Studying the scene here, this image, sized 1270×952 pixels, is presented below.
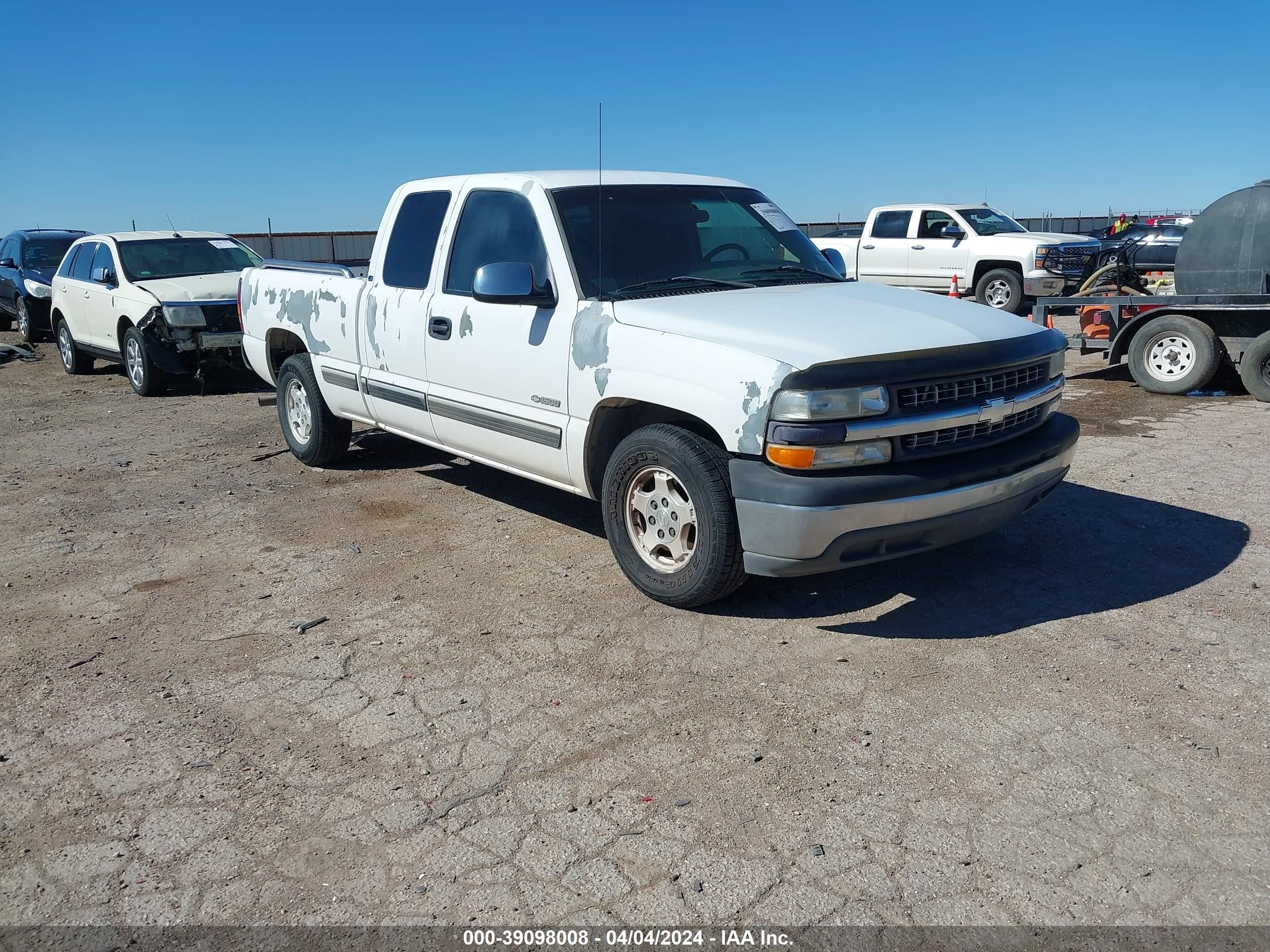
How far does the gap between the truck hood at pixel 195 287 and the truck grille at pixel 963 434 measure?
9.19 metres

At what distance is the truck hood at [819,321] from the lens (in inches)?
161

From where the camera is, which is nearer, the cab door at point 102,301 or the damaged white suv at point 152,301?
the damaged white suv at point 152,301

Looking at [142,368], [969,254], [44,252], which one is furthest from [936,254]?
[44,252]

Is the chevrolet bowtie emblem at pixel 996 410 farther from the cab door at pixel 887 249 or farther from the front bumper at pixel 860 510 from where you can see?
the cab door at pixel 887 249

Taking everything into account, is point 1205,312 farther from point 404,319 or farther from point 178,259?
point 178,259

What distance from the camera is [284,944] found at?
2623 millimetres

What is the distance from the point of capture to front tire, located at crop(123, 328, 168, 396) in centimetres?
1116

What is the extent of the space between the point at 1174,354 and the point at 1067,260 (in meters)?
7.27

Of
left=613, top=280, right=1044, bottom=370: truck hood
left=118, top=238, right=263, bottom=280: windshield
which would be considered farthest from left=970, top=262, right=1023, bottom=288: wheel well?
left=613, top=280, right=1044, bottom=370: truck hood

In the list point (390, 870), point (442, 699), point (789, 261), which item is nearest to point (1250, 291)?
point (789, 261)

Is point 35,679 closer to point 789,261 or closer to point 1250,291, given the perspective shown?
point 789,261

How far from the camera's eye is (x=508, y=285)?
191 inches

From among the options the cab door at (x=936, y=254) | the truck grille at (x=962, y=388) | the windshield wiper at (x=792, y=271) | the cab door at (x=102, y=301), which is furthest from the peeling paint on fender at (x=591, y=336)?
the cab door at (x=936, y=254)

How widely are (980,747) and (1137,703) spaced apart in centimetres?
71
